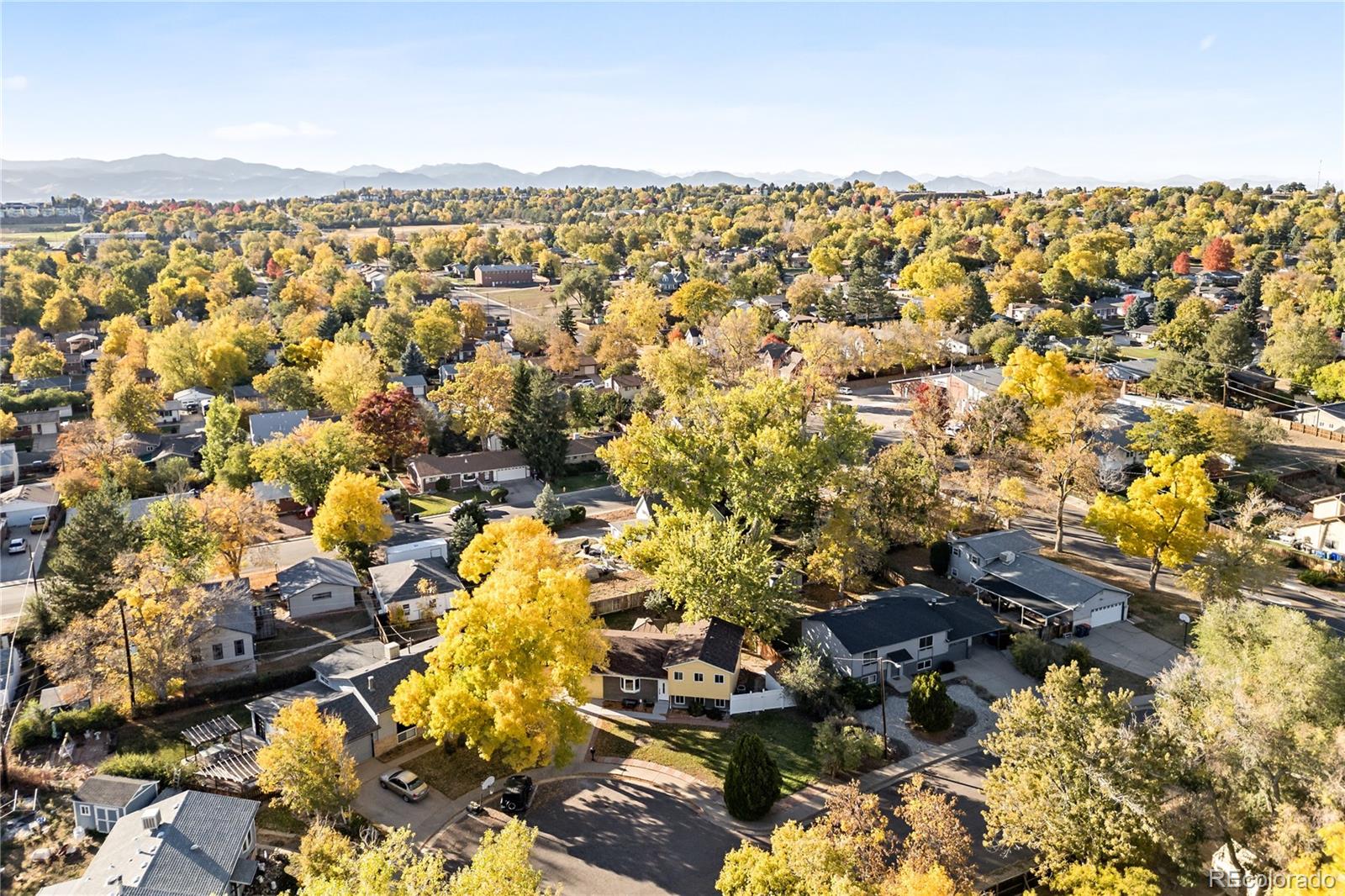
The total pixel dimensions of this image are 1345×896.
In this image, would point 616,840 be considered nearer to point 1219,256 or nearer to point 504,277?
point 504,277

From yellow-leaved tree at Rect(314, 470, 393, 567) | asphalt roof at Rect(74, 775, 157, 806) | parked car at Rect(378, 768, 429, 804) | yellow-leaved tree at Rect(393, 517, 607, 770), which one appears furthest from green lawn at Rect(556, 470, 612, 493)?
asphalt roof at Rect(74, 775, 157, 806)

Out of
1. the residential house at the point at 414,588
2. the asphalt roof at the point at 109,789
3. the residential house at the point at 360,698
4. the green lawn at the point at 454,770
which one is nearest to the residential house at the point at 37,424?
the residential house at the point at 414,588

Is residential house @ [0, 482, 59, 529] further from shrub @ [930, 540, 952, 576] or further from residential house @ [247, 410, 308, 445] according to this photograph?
shrub @ [930, 540, 952, 576]

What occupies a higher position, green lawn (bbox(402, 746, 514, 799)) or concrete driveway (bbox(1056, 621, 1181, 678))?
concrete driveway (bbox(1056, 621, 1181, 678))

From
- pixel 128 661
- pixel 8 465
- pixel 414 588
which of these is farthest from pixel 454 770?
pixel 8 465

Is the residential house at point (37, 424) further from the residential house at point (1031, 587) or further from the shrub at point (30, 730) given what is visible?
the residential house at point (1031, 587)

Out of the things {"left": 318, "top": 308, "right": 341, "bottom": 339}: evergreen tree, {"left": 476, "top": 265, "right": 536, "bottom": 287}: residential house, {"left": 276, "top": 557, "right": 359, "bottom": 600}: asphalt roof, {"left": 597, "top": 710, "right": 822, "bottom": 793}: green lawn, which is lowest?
{"left": 597, "top": 710, "right": 822, "bottom": 793}: green lawn
